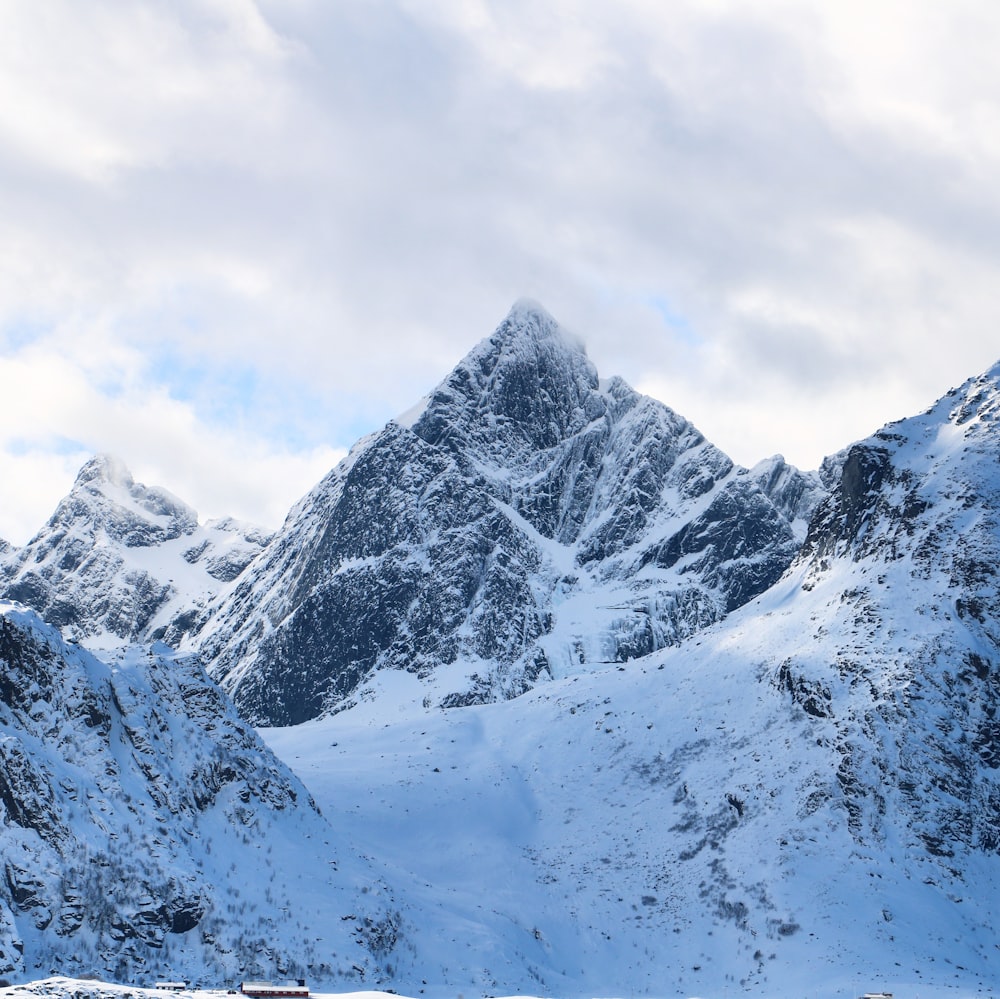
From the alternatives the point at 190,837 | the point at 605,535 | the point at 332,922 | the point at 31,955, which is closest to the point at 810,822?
the point at 332,922

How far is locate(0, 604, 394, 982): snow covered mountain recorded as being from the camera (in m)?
61.2

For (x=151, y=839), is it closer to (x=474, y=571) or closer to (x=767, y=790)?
(x=767, y=790)

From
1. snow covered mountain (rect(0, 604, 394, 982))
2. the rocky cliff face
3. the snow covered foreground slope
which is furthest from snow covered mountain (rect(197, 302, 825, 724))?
snow covered mountain (rect(0, 604, 394, 982))

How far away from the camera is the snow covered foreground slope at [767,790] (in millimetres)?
77438

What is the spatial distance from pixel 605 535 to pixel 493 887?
104 metres

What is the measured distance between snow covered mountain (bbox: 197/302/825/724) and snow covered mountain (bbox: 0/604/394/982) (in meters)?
68.3

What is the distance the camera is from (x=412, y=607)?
167 m

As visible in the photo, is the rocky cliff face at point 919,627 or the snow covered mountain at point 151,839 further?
the rocky cliff face at point 919,627

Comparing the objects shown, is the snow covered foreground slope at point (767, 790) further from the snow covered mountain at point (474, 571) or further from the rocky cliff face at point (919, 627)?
the snow covered mountain at point (474, 571)

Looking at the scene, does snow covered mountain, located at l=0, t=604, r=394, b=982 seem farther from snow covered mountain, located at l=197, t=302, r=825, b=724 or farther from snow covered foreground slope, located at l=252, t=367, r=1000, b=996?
snow covered mountain, located at l=197, t=302, r=825, b=724

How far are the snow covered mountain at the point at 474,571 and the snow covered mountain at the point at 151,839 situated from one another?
224 feet

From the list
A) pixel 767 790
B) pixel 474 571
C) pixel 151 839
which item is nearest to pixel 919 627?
pixel 767 790

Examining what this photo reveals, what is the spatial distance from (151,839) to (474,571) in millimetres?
104633

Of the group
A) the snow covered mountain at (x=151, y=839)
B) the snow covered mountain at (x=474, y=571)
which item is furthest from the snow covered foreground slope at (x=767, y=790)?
the snow covered mountain at (x=474, y=571)
